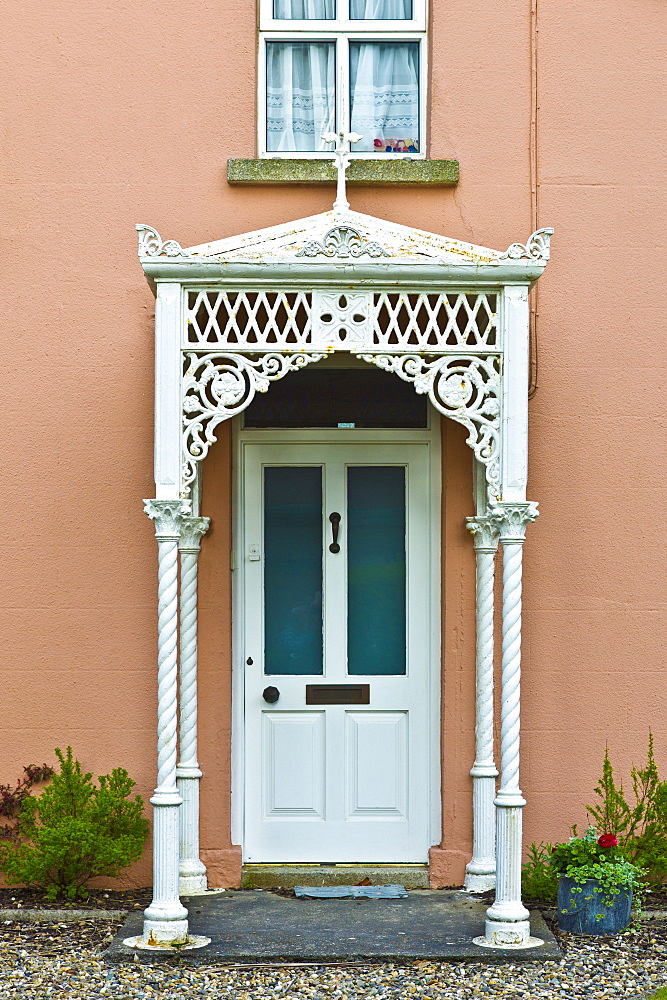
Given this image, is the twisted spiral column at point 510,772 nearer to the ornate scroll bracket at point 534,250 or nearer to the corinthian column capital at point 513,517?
the corinthian column capital at point 513,517

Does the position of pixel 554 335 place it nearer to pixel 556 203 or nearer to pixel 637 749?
pixel 556 203

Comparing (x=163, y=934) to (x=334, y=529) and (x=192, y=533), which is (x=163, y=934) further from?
(x=334, y=529)

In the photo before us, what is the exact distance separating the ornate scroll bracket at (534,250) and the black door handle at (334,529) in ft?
5.96

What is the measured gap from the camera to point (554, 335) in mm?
6332

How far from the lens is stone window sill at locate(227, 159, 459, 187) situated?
629 centimetres

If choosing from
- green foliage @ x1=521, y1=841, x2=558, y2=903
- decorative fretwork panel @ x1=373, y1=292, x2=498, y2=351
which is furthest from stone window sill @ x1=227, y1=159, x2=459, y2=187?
green foliage @ x1=521, y1=841, x2=558, y2=903

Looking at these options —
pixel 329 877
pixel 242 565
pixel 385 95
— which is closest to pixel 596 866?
pixel 329 877

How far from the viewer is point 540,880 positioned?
235 inches

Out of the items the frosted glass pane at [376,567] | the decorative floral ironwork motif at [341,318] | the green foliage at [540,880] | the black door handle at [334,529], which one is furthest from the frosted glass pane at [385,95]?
the green foliage at [540,880]

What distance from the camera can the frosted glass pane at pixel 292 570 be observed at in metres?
6.44

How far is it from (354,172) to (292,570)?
2.17m

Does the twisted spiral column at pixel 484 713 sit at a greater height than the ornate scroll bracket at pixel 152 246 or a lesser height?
lesser

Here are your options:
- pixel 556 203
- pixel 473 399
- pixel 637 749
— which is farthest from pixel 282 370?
pixel 637 749

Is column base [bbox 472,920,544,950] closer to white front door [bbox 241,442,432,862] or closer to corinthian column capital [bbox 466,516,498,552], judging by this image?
white front door [bbox 241,442,432,862]
